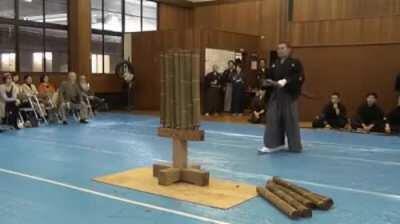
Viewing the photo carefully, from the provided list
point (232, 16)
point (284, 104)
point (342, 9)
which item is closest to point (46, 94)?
point (284, 104)

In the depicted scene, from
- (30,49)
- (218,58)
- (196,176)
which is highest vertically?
(30,49)

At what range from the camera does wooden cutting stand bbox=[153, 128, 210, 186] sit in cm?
421

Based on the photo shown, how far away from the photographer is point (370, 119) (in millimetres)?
8539

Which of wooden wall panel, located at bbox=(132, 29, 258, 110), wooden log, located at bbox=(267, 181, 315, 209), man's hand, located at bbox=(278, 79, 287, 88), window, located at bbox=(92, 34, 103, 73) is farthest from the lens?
window, located at bbox=(92, 34, 103, 73)

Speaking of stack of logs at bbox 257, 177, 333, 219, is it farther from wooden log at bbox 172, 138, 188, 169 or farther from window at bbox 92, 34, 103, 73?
window at bbox 92, 34, 103, 73

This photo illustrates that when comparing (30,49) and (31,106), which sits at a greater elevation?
(30,49)

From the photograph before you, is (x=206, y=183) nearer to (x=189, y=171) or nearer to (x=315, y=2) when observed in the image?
(x=189, y=171)

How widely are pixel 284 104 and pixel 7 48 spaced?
7562 mm

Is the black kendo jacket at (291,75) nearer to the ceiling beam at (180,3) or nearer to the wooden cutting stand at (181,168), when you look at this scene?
the wooden cutting stand at (181,168)

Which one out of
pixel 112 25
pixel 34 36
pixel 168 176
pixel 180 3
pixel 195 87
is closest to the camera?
pixel 168 176

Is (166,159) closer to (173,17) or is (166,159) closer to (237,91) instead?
(237,91)

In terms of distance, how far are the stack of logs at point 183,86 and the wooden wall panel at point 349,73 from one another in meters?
6.56

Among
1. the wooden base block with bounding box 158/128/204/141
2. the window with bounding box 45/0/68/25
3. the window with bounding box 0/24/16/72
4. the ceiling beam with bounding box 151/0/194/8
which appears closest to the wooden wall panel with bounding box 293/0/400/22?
the ceiling beam with bounding box 151/0/194/8

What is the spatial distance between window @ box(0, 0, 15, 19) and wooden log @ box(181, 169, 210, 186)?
27.3ft
